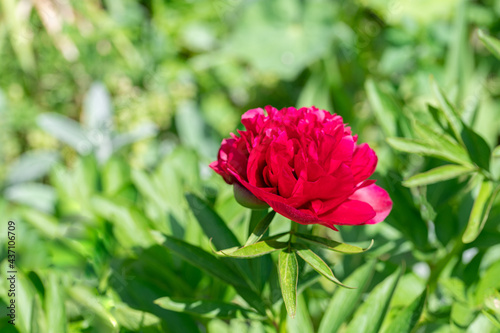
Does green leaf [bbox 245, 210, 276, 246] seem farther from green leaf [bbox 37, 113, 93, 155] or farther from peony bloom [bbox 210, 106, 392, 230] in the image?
green leaf [bbox 37, 113, 93, 155]

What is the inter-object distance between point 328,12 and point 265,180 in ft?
4.19

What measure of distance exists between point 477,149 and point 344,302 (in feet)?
0.82

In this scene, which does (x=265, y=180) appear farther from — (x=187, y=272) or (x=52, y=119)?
(x=52, y=119)

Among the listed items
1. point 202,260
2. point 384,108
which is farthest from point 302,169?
point 384,108

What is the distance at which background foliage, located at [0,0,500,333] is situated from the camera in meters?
0.57

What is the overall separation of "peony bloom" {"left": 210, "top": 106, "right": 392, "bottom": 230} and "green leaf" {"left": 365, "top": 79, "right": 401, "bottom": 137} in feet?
0.96

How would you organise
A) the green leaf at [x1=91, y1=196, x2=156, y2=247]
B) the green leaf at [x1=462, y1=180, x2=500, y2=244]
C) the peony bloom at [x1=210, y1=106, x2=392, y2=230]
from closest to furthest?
the peony bloom at [x1=210, y1=106, x2=392, y2=230], the green leaf at [x1=462, y1=180, x2=500, y2=244], the green leaf at [x1=91, y1=196, x2=156, y2=247]

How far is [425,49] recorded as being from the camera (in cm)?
145

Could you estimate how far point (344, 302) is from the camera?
0.59 metres

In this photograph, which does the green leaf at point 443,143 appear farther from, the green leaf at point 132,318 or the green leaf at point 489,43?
the green leaf at point 132,318

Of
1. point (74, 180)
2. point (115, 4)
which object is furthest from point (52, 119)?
point (115, 4)

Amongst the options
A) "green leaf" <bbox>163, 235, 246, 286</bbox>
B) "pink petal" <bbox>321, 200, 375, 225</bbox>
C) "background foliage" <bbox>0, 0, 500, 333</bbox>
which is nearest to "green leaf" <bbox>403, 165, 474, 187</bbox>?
"background foliage" <bbox>0, 0, 500, 333</bbox>

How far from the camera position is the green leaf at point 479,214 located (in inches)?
20.1

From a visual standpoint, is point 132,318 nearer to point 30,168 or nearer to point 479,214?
point 479,214
